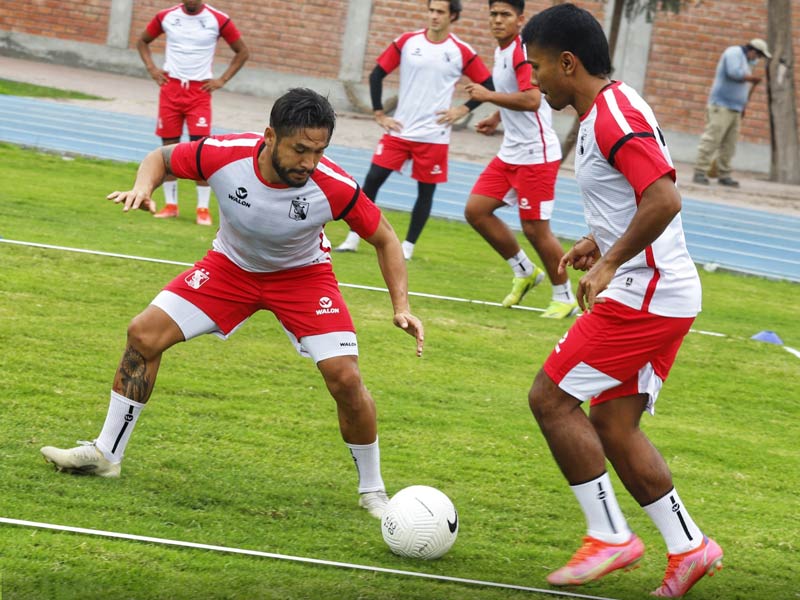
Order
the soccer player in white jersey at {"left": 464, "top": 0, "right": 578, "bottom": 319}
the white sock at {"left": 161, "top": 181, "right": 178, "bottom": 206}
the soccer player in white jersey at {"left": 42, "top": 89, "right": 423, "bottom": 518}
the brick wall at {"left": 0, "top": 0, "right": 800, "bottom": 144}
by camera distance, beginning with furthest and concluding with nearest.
→ the brick wall at {"left": 0, "top": 0, "right": 800, "bottom": 144} → the white sock at {"left": 161, "top": 181, "right": 178, "bottom": 206} → the soccer player in white jersey at {"left": 464, "top": 0, "right": 578, "bottom": 319} → the soccer player in white jersey at {"left": 42, "top": 89, "right": 423, "bottom": 518}

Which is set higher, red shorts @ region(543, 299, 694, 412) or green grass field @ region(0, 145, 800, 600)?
red shorts @ region(543, 299, 694, 412)

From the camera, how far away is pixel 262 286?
16.7 feet

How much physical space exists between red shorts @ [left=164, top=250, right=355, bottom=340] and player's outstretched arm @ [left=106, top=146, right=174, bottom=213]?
38 cm

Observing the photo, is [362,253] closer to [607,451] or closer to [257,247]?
[257,247]

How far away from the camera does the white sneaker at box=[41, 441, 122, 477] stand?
4.88 meters

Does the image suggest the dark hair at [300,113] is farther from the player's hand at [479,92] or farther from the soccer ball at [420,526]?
the player's hand at [479,92]

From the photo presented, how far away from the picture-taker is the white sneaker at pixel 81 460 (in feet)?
16.0

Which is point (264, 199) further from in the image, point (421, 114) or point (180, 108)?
point (180, 108)

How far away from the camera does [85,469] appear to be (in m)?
4.92

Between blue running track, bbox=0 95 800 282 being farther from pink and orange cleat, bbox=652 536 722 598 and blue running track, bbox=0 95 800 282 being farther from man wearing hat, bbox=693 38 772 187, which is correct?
pink and orange cleat, bbox=652 536 722 598

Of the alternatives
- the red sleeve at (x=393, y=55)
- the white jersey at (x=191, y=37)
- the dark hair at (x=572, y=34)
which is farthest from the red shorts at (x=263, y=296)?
the white jersey at (x=191, y=37)

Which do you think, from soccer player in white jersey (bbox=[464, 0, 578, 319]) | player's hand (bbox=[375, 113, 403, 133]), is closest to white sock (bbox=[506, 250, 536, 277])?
soccer player in white jersey (bbox=[464, 0, 578, 319])

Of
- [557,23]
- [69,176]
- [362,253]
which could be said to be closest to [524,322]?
[362,253]

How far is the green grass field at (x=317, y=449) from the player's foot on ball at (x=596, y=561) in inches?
4.4
